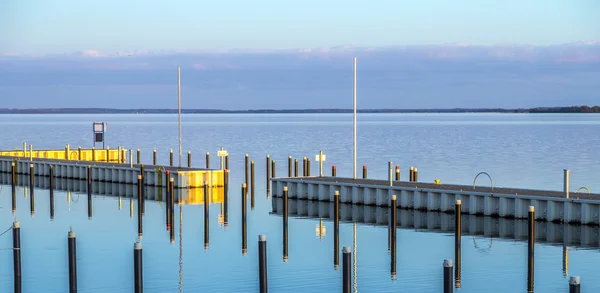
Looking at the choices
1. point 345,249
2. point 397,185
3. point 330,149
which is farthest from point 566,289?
point 330,149

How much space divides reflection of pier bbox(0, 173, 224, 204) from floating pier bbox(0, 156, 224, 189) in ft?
1.10

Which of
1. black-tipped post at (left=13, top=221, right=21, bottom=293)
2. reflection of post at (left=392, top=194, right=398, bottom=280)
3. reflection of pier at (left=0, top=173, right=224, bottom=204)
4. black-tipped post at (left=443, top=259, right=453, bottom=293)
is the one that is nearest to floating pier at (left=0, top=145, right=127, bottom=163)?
reflection of pier at (left=0, top=173, right=224, bottom=204)

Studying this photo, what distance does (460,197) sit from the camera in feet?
129

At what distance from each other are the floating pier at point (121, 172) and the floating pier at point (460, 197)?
15.5 feet

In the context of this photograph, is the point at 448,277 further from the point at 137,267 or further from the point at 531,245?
the point at 531,245

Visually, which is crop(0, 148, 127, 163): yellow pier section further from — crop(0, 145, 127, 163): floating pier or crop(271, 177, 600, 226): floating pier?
crop(271, 177, 600, 226): floating pier

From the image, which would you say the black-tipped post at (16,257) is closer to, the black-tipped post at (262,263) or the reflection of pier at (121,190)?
the black-tipped post at (262,263)

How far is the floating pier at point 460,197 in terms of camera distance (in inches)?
1426

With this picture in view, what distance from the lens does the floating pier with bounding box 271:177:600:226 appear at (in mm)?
36219

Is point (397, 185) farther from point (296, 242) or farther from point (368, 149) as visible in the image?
point (368, 149)

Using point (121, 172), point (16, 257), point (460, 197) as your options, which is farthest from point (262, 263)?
point (121, 172)

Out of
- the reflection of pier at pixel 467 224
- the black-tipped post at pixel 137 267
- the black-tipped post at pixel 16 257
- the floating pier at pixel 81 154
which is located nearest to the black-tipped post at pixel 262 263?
the black-tipped post at pixel 137 267

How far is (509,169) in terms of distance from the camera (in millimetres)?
75125

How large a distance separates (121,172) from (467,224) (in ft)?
74.6
